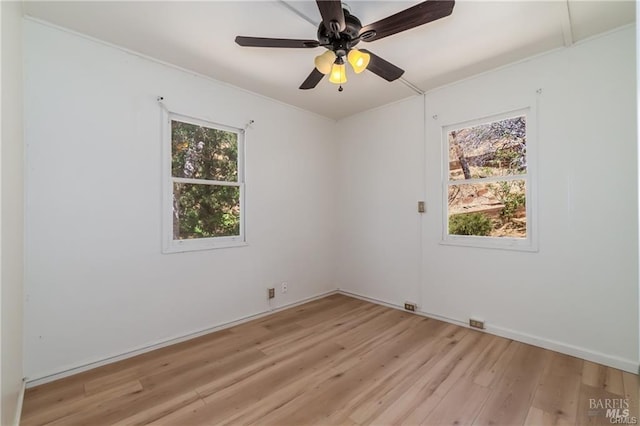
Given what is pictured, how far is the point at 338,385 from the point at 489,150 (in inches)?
104

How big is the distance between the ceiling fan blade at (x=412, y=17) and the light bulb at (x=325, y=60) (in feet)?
0.77

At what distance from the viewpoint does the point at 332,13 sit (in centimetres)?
152

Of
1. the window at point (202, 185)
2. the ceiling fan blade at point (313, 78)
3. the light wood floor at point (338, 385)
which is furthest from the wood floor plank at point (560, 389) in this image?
the window at point (202, 185)

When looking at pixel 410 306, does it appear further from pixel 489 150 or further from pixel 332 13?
pixel 332 13

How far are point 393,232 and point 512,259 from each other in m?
1.30

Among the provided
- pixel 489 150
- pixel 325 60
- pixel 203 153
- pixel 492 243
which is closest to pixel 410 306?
pixel 492 243

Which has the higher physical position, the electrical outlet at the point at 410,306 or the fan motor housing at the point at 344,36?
the fan motor housing at the point at 344,36

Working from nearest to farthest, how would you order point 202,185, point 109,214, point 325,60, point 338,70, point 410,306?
point 325,60
point 338,70
point 109,214
point 202,185
point 410,306

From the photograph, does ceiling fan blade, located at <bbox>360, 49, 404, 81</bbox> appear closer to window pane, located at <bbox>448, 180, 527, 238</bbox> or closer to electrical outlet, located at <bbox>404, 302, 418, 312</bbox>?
window pane, located at <bbox>448, 180, 527, 238</bbox>

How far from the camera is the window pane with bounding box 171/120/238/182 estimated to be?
8.95 ft

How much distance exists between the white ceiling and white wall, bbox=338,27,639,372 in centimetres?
26

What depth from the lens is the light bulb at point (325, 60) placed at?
1900 millimetres

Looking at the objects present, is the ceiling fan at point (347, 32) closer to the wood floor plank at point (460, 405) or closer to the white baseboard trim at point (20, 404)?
the wood floor plank at point (460, 405)
